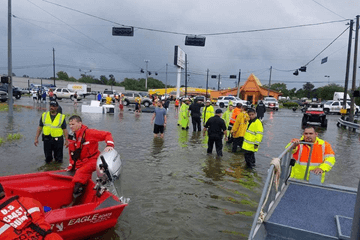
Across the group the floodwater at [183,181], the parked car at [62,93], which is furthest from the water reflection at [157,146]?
the parked car at [62,93]

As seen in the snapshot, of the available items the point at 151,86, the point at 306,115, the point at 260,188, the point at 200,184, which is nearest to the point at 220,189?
the point at 200,184

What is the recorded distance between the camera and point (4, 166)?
7.76 metres

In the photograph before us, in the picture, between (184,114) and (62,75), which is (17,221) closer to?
(184,114)

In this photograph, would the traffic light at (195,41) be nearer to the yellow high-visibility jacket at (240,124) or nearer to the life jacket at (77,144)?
the yellow high-visibility jacket at (240,124)

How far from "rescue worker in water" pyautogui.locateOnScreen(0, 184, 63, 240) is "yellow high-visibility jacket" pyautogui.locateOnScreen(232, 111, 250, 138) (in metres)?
7.98

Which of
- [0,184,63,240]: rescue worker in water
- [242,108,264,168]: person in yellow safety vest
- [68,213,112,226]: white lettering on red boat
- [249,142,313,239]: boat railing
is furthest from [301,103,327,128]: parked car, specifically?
[0,184,63,240]: rescue worker in water

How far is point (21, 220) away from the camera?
8.43ft

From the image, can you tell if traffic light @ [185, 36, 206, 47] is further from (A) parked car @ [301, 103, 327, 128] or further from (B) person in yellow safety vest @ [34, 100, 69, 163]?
(B) person in yellow safety vest @ [34, 100, 69, 163]

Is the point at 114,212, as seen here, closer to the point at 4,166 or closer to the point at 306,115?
the point at 4,166

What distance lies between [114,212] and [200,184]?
9.62ft

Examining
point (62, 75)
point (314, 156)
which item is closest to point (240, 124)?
point (314, 156)

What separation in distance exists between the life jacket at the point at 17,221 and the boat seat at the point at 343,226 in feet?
10.2

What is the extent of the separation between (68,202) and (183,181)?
2733mm

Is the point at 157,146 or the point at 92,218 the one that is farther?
the point at 157,146
